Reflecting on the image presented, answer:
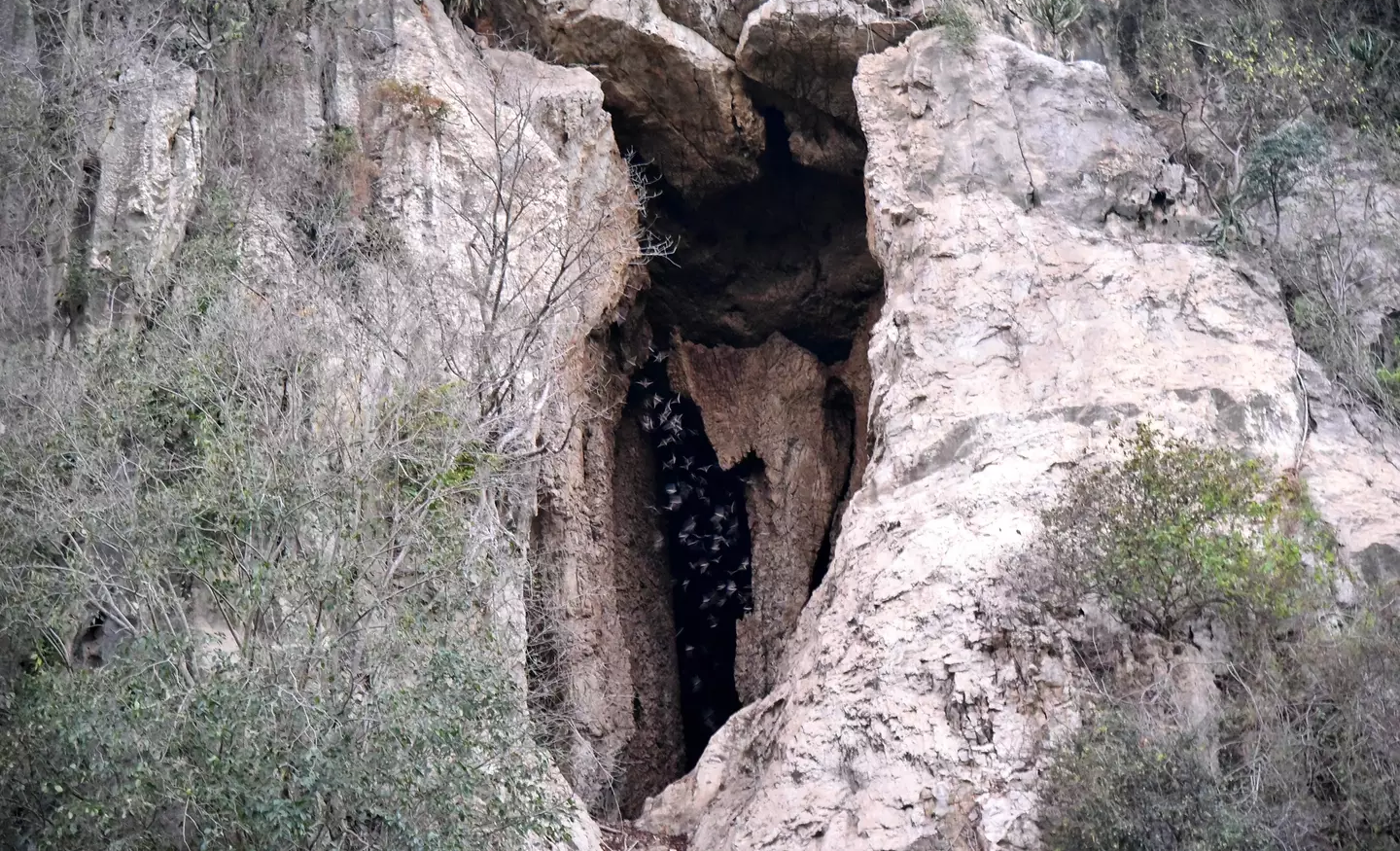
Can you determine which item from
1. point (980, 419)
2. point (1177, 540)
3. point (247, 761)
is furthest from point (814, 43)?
point (247, 761)

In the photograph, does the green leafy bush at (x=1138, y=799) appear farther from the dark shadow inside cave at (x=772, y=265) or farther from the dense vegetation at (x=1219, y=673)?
the dark shadow inside cave at (x=772, y=265)

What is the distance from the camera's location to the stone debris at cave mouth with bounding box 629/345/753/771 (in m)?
13.7

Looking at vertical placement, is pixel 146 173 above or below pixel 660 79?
below

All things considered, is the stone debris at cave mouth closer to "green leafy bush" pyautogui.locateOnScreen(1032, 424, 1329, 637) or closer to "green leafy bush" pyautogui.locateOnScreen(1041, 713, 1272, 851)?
"green leafy bush" pyautogui.locateOnScreen(1032, 424, 1329, 637)

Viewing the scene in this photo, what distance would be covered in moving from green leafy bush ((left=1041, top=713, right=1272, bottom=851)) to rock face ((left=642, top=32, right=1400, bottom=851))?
30cm

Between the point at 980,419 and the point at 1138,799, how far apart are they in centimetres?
322

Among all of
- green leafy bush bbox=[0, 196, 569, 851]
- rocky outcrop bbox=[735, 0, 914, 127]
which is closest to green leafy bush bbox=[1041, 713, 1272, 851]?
green leafy bush bbox=[0, 196, 569, 851]

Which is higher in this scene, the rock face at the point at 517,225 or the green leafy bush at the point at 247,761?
the rock face at the point at 517,225

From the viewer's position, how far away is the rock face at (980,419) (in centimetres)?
830

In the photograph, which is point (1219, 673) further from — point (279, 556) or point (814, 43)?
point (814, 43)

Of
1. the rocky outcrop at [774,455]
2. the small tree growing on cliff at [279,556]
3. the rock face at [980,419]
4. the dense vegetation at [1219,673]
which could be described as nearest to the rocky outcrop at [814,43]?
the rock face at [980,419]

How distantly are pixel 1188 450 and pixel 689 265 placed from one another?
23.5ft

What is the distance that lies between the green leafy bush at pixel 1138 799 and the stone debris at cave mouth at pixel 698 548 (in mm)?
6276

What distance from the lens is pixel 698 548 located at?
14.1m
